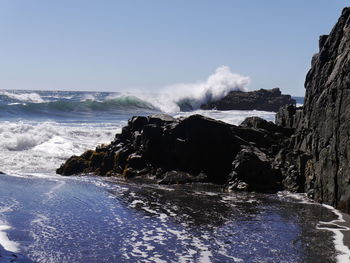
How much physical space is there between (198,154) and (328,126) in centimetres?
613

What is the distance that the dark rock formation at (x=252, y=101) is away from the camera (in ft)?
257

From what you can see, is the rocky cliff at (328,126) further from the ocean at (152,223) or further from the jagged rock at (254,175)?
the jagged rock at (254,175)

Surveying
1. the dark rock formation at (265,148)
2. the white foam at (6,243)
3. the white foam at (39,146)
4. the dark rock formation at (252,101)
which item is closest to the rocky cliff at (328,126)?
the dark rock formation at (265,148)

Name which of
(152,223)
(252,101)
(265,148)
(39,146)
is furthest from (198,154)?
(252,101)

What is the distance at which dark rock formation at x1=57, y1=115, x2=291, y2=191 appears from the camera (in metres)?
17.9

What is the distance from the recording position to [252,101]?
259 ft

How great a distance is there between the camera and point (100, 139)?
110 ft

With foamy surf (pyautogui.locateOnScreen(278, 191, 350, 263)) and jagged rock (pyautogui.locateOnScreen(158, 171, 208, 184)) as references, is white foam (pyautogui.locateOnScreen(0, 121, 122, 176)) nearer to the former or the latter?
jagged rock (pyautogui.locateOnScreen(158, 171, 208, 184))

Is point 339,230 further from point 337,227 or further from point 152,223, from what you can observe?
point 152,223

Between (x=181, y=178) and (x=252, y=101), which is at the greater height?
(x=252, y=101)

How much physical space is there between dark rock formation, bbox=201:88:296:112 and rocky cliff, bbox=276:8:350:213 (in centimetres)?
5886

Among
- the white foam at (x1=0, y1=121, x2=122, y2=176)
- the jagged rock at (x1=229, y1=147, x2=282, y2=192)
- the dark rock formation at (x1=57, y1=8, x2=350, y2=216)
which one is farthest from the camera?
the white foam at (x1=0, y1=121, x2=122, y2=176)

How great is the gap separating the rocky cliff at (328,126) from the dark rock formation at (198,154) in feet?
4.49

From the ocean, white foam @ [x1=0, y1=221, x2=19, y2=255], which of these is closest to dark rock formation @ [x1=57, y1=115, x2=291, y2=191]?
the ocean
